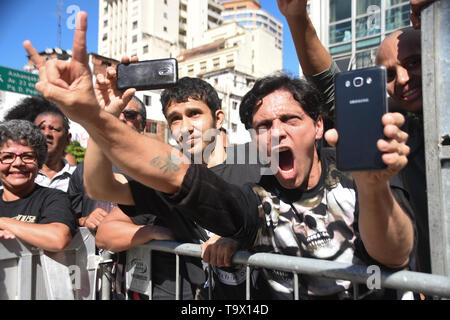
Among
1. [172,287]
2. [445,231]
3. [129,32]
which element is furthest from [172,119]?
[129,32]

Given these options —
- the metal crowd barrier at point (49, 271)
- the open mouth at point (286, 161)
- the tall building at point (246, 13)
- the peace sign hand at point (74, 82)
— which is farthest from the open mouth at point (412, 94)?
the tall building at point (246, 13)

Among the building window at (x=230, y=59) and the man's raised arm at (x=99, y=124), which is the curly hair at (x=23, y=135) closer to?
the man's raised arm at (x=99, y=124)

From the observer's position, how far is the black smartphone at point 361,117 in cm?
113

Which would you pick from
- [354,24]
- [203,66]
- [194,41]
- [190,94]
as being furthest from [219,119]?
[194,41]

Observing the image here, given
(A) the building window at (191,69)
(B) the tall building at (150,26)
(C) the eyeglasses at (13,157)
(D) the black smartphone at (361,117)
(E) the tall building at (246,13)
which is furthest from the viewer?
(E) the tall building at (246,13)

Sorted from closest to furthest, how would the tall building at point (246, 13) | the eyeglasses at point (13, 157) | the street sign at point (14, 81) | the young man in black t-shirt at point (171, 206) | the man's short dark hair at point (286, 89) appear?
the young man in black t-shirt at point (171, 206) → the man's short dark hair at point (286, 89) → the eyeglasses at point (13, 157) → the street sign at point (14, 81) → the tall building at point (246, 13)

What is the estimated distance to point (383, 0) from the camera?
38.5 feet

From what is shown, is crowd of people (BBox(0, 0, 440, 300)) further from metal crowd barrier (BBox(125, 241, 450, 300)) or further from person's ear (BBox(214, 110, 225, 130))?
person's ear (BBox(214, 110, 225, 130))

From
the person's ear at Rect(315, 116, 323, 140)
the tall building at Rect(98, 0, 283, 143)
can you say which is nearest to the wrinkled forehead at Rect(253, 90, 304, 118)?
the person's ear at Rect(315, 116, 323, 140)

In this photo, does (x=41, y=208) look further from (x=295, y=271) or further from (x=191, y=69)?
(x=191, y=69)

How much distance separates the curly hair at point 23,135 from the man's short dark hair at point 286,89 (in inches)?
63.4

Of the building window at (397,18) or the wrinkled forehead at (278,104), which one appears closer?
the wrinkled forehead at (278,104)

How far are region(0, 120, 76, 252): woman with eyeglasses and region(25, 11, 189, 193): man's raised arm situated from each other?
1112mm

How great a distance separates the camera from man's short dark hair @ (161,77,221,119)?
2.63m
